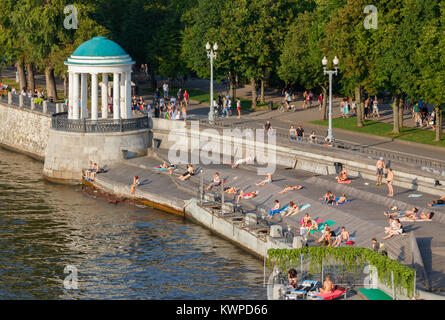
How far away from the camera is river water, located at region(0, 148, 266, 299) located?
5034cm

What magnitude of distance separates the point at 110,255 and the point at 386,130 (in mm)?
30935

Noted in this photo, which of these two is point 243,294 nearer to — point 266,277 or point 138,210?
point 266,277

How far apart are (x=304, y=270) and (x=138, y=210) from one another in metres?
23.6

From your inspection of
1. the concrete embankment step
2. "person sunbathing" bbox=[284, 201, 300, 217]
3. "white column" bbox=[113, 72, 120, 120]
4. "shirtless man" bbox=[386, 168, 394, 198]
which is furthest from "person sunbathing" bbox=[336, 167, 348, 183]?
"white column" bbox=[113, 72, 120, 120]

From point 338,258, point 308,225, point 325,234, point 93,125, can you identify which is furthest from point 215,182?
point 338,258

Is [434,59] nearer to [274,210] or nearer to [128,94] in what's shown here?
[274,210]

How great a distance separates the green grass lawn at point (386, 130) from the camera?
74.3 meters

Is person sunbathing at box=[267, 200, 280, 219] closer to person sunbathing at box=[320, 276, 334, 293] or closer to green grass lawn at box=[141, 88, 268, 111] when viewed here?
person sunbathing at box=[320, 276, 334, 293]

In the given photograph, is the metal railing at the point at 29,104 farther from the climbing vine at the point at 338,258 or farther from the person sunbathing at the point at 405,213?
the climbing vine at the point at 338,258

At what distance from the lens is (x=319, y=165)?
67688 millimetres

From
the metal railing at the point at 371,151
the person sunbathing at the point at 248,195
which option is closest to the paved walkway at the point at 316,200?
the person sunbathing at the point at 248,195

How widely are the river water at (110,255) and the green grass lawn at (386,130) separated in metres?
20.7

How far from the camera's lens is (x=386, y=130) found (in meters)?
79.1
